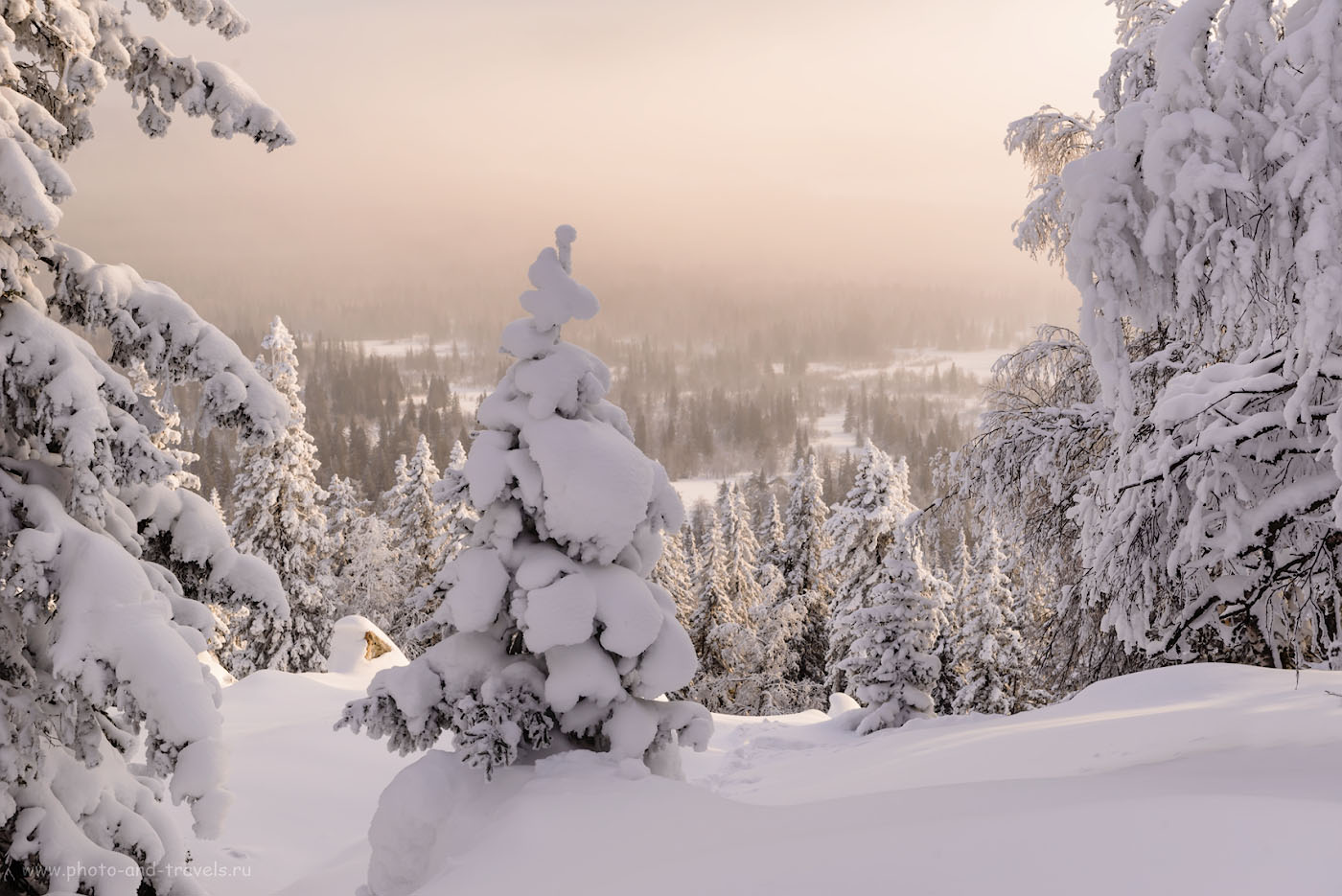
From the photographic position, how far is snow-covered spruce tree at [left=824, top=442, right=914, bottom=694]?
2602cm

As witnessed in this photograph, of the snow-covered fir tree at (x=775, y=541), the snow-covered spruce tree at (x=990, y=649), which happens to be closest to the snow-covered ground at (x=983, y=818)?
the snow-covered spruce tree at (x=990, y=649)

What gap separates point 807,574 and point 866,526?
30.0 ft

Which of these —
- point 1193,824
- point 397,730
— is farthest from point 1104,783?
point 397,730

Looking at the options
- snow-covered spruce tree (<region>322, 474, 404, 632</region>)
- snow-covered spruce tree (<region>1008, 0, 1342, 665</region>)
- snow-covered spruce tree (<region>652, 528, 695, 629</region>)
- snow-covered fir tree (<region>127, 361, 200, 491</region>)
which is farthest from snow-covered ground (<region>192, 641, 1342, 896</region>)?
snow-covered spruce tree (<region>322, 474, 404, 632</region>)

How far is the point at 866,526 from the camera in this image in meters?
26.1

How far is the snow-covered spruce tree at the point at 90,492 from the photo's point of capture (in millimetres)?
4777

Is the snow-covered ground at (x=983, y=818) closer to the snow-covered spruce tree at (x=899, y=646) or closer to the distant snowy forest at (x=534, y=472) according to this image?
the distant snowy forest at (x=534, y=472)

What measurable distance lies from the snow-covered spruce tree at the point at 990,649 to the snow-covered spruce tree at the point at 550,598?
2101 cm

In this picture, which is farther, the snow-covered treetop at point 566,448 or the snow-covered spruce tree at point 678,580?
the snow-covered spruce tree at point 678,580

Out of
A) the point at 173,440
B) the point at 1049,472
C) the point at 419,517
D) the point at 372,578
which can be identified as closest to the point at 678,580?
the point at 419,517

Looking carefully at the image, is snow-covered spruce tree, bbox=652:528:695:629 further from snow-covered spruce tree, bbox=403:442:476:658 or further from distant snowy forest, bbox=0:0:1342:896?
distant snowy forest, bbox=0:0:1342:896

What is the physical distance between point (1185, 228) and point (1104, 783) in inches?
114

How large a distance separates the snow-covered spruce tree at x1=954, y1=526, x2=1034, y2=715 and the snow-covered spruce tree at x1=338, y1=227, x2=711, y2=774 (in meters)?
21.0

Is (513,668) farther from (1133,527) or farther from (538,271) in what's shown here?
(1133,527)
